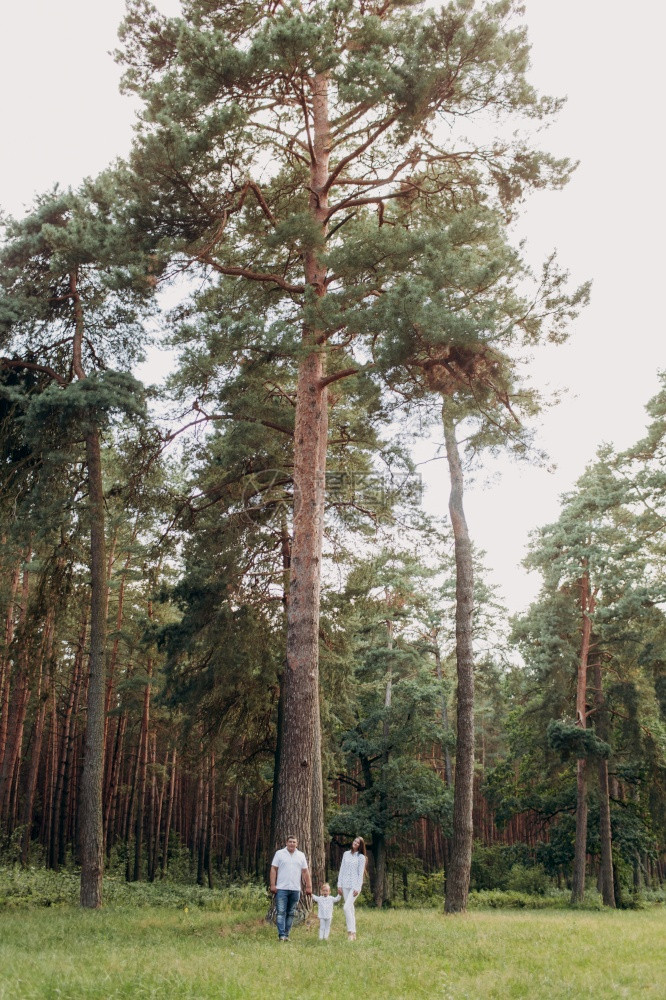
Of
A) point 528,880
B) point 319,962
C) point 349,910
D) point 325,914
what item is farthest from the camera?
point 528,880

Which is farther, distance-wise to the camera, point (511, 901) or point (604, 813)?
point (511, 901)

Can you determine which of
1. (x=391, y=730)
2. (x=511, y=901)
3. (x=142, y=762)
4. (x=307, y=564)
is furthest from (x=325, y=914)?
(x=511, y=901)

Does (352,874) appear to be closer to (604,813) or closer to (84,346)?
(84,346)

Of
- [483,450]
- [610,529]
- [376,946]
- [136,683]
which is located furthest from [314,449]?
[610,529]

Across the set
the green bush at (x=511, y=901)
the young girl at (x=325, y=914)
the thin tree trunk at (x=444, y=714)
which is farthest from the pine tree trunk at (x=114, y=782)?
the young girl at (x=325, y=914)

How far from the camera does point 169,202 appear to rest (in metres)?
12.6

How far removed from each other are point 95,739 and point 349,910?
20.8 feet

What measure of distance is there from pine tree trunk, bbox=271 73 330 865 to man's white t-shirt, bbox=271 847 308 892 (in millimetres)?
749

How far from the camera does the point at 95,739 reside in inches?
579

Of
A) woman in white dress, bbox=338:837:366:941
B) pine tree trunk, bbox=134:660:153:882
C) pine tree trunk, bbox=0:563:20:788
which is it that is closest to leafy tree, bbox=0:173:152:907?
woman in white dress, bbox=338:837:366:941

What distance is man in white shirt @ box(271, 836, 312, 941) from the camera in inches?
387

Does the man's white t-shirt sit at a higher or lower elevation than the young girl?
higher

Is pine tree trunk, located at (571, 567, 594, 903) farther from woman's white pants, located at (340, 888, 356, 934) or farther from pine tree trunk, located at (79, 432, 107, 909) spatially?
pine tree trunk, located at (79, 432, 107, 909)

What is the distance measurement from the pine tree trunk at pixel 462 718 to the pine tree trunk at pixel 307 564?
301 cm
